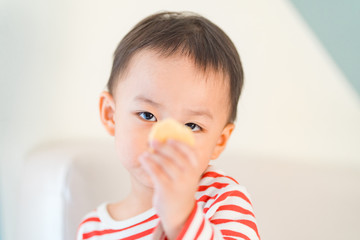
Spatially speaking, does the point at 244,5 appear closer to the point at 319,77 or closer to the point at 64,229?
the point at 319,77

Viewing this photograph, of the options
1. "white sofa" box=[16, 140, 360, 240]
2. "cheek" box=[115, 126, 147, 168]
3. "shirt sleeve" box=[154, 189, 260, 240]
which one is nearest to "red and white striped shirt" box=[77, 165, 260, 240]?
"shirt sleeve" box=[154, 189, 260, 240]

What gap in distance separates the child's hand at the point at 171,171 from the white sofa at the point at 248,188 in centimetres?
56

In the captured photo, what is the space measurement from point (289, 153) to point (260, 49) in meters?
0.27

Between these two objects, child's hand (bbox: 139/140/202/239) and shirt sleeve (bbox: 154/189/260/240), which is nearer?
child's hand (bbox: 139/140/202/239)

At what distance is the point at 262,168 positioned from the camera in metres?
1.16

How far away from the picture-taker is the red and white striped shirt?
717 mm

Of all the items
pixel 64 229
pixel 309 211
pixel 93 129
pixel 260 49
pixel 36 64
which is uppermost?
pixel 260 49

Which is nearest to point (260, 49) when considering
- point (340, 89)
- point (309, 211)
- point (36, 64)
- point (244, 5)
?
point (244, 5)

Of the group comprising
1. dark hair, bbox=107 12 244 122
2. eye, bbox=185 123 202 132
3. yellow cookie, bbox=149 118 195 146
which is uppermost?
dark hair, bbox=107 12 244 122

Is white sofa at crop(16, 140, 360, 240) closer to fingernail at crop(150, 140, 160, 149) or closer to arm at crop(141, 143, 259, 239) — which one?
arm at crop(141, 143, 259, 239)

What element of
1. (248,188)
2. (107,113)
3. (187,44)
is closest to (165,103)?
(187,44)

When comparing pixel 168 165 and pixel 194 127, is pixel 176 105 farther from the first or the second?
pixel 168 165

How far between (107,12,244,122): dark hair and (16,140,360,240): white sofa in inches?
13.6

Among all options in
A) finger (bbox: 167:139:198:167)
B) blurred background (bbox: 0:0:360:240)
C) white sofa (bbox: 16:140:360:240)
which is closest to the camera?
finger (bbox: 167:139:198:167)
